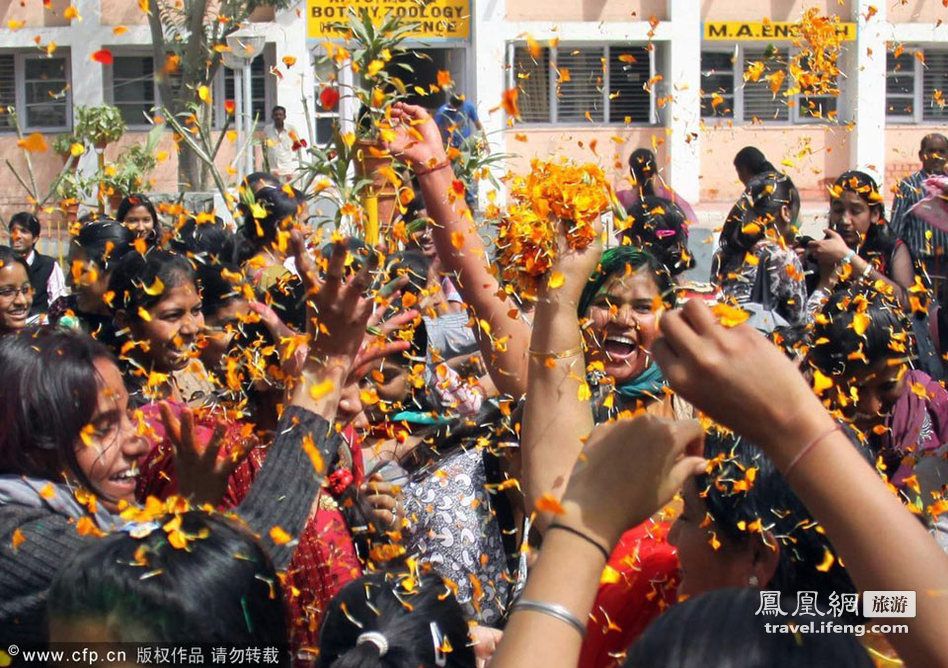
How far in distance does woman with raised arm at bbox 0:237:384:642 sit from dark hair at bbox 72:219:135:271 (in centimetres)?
315

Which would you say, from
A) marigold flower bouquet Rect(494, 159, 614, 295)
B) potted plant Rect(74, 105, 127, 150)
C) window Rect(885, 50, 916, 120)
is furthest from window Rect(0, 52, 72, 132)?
marigold flower bouquet Rect(494, 159, 614, 295)

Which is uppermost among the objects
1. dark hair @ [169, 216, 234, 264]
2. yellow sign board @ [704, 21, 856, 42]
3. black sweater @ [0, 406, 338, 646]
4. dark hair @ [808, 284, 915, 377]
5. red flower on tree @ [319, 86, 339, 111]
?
yellow sign board @ [704, 21, 856, 42]

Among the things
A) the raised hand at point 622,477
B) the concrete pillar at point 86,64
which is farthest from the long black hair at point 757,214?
the concrete pillar at point 86,64

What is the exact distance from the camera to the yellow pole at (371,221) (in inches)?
144

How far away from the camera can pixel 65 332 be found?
2.65m

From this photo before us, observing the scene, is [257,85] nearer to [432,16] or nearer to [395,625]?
[432,16]

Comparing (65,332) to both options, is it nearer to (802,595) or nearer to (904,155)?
(802,595)

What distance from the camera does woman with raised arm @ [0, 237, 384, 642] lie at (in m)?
2.36

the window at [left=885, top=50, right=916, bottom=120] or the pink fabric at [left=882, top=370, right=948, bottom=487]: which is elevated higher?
the window at [left=885, top=50, right=916, bottom=120]

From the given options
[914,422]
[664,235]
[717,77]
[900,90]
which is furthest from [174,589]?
[900,90]

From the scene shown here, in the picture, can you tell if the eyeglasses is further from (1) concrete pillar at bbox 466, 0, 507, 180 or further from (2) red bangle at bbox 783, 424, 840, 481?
(1) concrete pillar at bbox 466, 0, 507, 180

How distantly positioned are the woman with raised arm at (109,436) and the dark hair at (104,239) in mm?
3149

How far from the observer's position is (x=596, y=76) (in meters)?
21.3

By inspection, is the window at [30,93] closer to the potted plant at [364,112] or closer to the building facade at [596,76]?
the building facade at [596,76]
